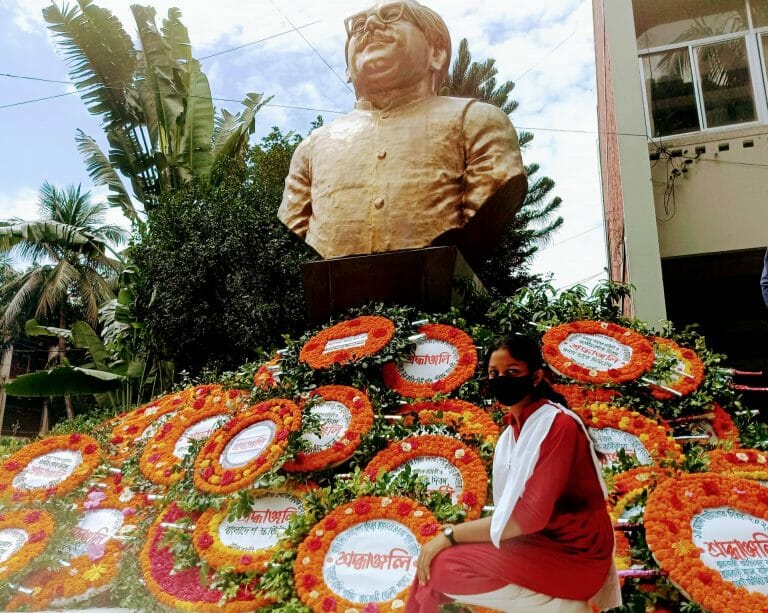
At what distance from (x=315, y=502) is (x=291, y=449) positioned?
1.38 ft

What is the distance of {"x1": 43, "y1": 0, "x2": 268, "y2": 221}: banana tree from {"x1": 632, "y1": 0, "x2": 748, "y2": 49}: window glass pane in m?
7.00

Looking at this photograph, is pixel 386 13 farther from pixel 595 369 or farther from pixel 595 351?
pixel 595 369

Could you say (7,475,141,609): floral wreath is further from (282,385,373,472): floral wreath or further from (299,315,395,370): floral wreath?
(299,315,395,370): floral wreath

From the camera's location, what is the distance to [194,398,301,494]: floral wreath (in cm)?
316

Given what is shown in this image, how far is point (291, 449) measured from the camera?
327 centimetres

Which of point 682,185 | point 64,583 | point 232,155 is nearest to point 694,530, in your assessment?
point 64,583

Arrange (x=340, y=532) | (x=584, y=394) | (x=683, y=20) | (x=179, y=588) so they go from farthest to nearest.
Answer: (x=683, y=20) → (x=584, y=394) → (x=179, y=588) → (x=340, y=532)

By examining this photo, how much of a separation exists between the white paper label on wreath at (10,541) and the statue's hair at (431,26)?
4.29 m

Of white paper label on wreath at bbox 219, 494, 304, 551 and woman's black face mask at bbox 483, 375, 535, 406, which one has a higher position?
woman's black face mask at bbox 483, 375, 535, 406

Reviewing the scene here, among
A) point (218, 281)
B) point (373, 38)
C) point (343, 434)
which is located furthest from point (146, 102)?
point (343, 434)

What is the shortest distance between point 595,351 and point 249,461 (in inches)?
91.3

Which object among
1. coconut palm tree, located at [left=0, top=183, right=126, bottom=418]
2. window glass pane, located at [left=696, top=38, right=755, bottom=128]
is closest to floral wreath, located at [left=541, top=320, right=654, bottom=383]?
window glass pane, located at [left=696, top=38, right=755, bottom=128]

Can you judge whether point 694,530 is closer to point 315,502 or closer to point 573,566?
point 573,566

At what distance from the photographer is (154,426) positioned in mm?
4473
